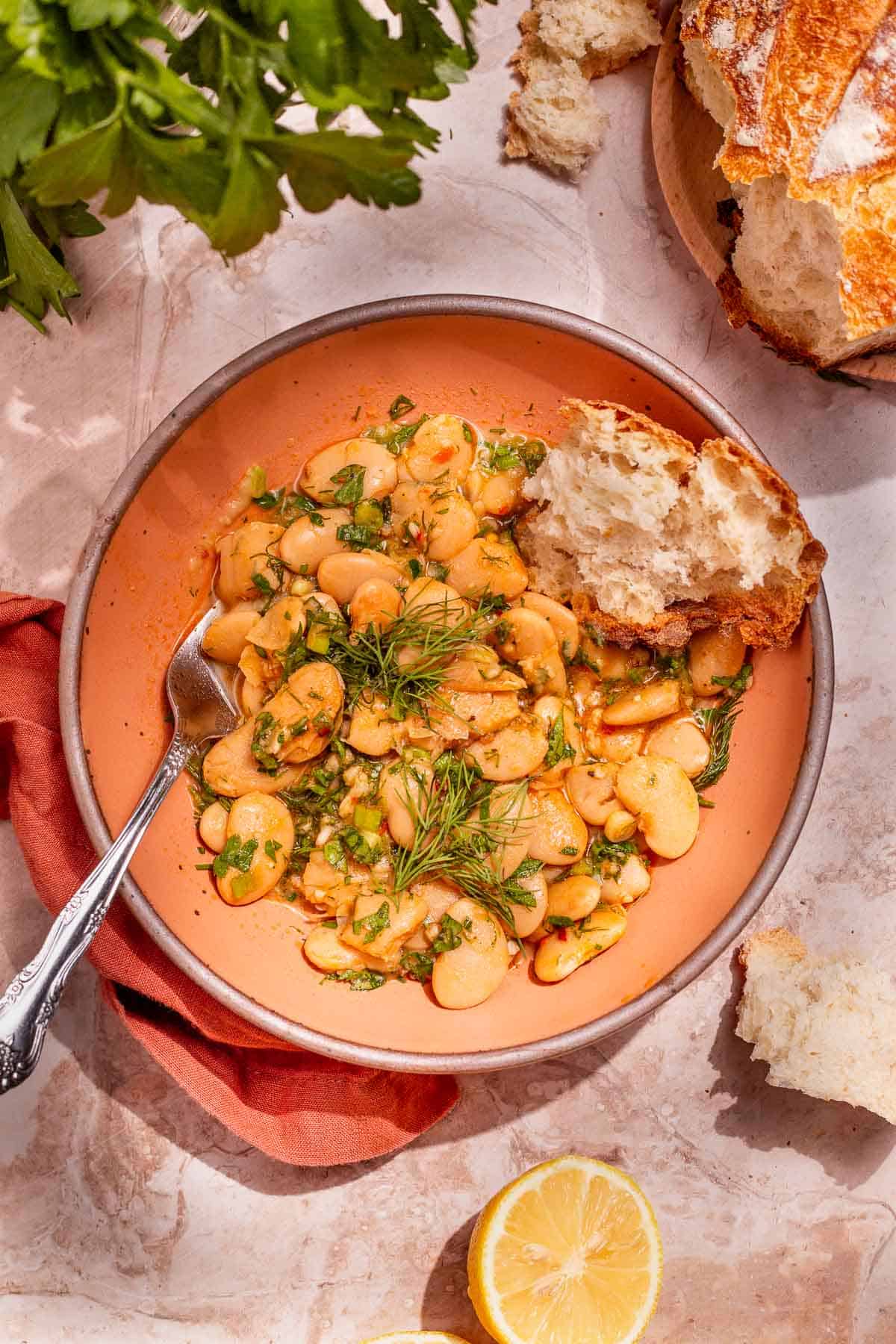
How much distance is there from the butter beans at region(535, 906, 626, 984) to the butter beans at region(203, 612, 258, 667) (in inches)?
21.2

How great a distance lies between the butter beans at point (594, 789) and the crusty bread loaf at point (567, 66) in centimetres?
82

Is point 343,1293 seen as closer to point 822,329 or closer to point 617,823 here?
point 617,823

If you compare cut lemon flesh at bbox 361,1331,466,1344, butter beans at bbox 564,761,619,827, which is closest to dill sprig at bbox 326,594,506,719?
butter beans at bbox 564,761,619,827

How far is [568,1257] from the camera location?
1458mm

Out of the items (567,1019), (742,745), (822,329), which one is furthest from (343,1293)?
(822,329)

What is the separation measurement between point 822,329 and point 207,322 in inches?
32.2

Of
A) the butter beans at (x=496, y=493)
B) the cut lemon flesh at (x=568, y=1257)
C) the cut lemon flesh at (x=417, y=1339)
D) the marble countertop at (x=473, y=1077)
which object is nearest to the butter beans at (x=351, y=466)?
the butter beans at (x=496, y=493)

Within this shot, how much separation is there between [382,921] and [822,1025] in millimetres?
600

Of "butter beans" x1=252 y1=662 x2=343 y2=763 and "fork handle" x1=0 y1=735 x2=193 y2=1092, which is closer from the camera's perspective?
"fork handle" x1=0 y1=735 x2=193 y2=1092

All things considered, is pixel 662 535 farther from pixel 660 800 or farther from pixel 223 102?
pixel 223 102

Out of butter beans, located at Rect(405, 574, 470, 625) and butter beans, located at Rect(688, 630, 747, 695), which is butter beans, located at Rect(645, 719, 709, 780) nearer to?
butter beans, located at Rect(688, 630, 747, 695)

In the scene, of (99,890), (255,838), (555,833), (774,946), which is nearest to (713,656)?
(555,833)

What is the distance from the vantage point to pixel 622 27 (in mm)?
1452

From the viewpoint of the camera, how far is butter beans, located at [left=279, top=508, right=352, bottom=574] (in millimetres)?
1410
